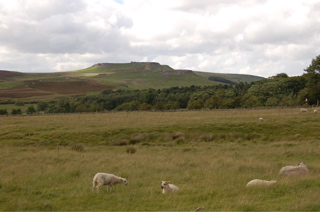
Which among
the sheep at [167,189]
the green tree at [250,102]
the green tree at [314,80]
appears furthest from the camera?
the green tree at [250,102]

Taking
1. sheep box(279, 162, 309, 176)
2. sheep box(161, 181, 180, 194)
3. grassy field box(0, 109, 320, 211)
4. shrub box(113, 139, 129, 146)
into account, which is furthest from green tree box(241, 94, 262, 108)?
sheep box(161, 181, 180, 194)

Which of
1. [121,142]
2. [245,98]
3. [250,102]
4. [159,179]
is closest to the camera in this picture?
[159,179]

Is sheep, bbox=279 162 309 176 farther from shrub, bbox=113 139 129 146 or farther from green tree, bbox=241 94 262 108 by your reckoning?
green tree, bbox=241 94 262 108

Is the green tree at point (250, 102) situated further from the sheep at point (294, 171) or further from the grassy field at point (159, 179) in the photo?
the sheep at point (294, 171)

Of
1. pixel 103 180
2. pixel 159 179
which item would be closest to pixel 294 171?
pixel 159 179

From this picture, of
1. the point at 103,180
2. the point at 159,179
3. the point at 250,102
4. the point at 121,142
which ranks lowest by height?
the point at 121,142

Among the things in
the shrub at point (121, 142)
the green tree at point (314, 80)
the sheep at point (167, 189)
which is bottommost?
the shrub at point (121, 142)

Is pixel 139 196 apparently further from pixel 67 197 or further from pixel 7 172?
pixel 7 172

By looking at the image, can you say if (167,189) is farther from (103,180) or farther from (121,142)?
(121,142)

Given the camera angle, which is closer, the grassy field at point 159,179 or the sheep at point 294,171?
the grassy field at point 159,179

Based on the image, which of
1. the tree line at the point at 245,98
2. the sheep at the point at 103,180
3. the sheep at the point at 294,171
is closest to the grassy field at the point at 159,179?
the sheep at the point at 103,180

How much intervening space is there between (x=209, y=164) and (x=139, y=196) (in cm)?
715

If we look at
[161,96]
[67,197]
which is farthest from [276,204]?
[161,96]

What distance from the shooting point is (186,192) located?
1136 centimetres
